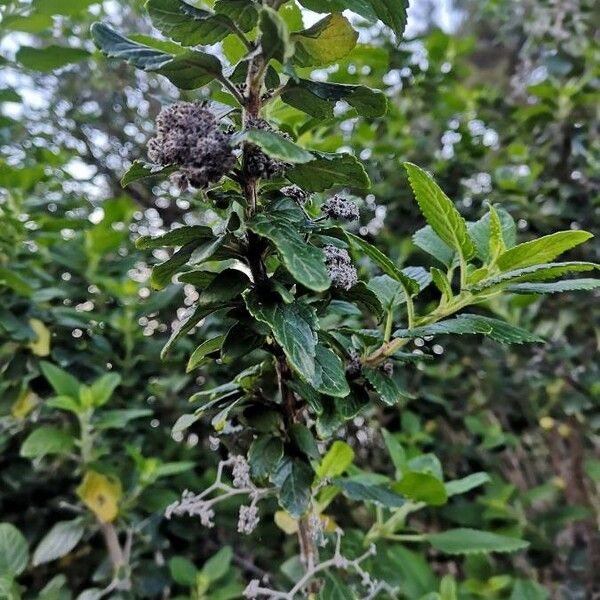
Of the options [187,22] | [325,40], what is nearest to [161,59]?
[187,22]

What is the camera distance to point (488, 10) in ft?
6.54

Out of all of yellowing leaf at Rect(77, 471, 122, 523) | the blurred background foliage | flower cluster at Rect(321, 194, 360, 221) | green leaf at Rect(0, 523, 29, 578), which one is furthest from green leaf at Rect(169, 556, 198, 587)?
flower cluster at Rect(321, 194, 360, 221)

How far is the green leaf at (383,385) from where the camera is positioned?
52 cm

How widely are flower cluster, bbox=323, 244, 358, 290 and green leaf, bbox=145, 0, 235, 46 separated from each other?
0.67ft

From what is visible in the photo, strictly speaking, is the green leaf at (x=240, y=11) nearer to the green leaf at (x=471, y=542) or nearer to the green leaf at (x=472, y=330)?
the green leaf at (x=472, y=330)

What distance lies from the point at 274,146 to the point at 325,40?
0.15m

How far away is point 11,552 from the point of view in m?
0.85

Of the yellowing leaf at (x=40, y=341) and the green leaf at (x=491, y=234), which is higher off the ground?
the green leaf at (x=491, y=234)

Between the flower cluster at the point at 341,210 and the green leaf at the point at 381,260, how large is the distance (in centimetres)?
2

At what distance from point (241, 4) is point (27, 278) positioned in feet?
2.60

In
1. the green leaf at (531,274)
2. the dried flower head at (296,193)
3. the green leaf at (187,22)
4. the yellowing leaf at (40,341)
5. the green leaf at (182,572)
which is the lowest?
the green leaf at (182,572)

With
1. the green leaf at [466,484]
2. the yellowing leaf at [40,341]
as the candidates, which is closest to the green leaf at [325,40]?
the green leaf at [466,484]

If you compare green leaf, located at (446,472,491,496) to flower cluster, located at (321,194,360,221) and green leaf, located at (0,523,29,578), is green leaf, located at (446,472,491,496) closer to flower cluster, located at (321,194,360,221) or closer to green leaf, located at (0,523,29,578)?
flower cluster, located at (321,194,360,221)

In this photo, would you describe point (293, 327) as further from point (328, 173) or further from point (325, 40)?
point (325, 40)
